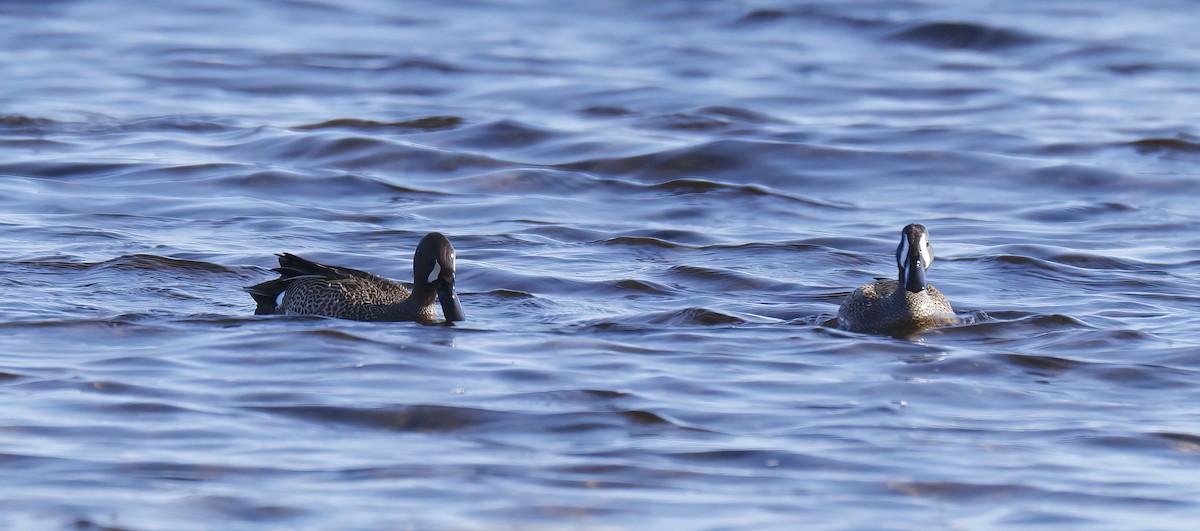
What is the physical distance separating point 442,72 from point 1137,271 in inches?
A: 458

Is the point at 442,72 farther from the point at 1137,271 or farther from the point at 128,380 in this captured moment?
the point at 128,380

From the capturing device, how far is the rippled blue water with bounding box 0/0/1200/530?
7.72 metres

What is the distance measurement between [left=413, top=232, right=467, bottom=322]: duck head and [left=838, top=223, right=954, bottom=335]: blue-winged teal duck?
2.32 m

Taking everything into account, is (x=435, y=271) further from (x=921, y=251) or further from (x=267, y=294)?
(x=921, y=251)

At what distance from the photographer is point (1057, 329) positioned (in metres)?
11.2

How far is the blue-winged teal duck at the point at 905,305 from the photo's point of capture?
11.2 m

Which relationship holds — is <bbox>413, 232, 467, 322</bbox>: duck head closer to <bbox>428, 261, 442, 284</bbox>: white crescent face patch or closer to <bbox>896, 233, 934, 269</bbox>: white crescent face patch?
<bbox>428, 261, 442, 284</bbox>: white crescent face patch

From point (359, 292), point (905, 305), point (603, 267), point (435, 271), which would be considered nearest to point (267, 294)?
point (359, 292)

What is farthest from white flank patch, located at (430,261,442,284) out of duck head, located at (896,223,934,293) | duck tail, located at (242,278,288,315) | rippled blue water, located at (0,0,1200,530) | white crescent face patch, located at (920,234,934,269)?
white crescent face patch, located at (920,234,934,269)

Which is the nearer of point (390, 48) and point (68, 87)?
point (68, 87)

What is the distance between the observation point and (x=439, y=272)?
11.1 metres

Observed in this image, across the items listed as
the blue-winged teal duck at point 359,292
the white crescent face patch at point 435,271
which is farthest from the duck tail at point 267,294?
the white crescent face patch at point 435,271

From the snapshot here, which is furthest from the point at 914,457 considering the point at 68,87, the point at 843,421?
the point at 68,87

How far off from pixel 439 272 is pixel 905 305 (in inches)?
108
